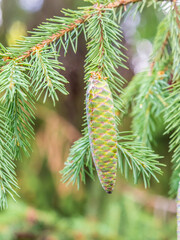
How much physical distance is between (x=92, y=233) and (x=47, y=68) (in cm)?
116

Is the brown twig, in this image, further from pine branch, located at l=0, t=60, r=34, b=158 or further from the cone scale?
the cone scale

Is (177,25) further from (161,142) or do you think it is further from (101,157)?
(161,142)

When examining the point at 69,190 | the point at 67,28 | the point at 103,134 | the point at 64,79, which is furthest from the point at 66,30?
the point at 69,190

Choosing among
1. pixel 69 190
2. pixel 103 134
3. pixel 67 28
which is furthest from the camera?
pixel 69 190

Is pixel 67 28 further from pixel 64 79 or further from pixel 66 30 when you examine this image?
pixel 64 79

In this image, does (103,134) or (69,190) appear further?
(69,190)

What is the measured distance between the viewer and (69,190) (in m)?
1.80

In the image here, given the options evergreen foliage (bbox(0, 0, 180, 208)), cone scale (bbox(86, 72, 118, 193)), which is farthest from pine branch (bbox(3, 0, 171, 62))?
cone scale (bbox(86, 72, 118, 193))

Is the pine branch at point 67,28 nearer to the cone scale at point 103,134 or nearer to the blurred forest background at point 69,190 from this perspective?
the cone scale at point 103,134

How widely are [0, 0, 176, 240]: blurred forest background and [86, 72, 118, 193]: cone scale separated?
910 millimetres

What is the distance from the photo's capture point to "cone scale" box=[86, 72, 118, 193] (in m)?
0.42

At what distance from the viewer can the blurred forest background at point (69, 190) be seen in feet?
4.63

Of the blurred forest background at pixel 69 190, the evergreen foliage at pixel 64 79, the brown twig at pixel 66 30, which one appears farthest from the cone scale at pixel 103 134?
the blurred forest background at pixel 69 190

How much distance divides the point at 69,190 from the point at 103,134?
4.76 ft
